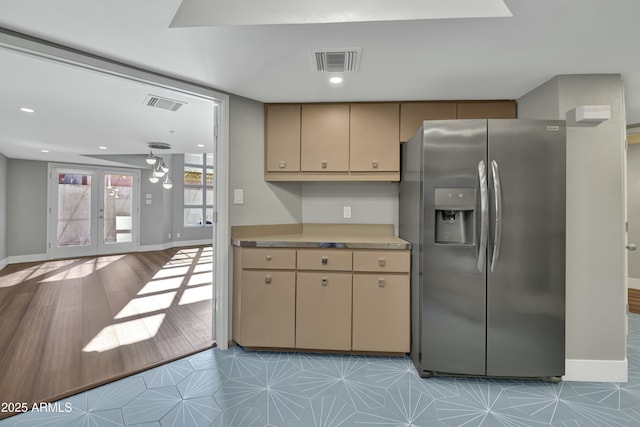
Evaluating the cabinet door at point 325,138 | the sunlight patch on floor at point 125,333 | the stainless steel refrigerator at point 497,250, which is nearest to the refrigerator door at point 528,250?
the stainless steel refrigerator at point 497,250

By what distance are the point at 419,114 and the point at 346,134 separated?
676 mm

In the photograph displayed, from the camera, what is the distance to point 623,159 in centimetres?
207

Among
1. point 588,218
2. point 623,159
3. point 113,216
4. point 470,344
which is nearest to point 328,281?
point 470,344

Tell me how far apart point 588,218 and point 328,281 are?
1.95m

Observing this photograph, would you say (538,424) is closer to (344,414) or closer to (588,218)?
(344,414)

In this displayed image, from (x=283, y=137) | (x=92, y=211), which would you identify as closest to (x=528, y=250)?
(x=283, y=137)

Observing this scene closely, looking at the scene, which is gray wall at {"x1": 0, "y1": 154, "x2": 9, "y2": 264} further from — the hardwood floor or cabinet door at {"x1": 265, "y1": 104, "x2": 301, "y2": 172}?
A: cabinet door at {"x1": 265, "y1": 104, "x2": 301, "y2": 172}

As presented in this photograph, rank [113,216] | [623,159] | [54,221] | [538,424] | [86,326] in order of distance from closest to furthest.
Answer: [538,424] < [623,159] < [86,326] < [54,221] < [113,216]

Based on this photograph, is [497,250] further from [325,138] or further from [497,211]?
[325,138]

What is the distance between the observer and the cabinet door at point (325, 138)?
2641mm

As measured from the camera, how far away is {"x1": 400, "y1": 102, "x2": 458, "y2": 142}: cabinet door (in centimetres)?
258

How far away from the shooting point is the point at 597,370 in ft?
6.76

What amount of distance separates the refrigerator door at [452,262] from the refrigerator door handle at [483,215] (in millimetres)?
28

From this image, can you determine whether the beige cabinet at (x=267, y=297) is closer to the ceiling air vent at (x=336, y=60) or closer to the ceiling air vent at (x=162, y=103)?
the ceiling air vent at (x=336, y=60)
